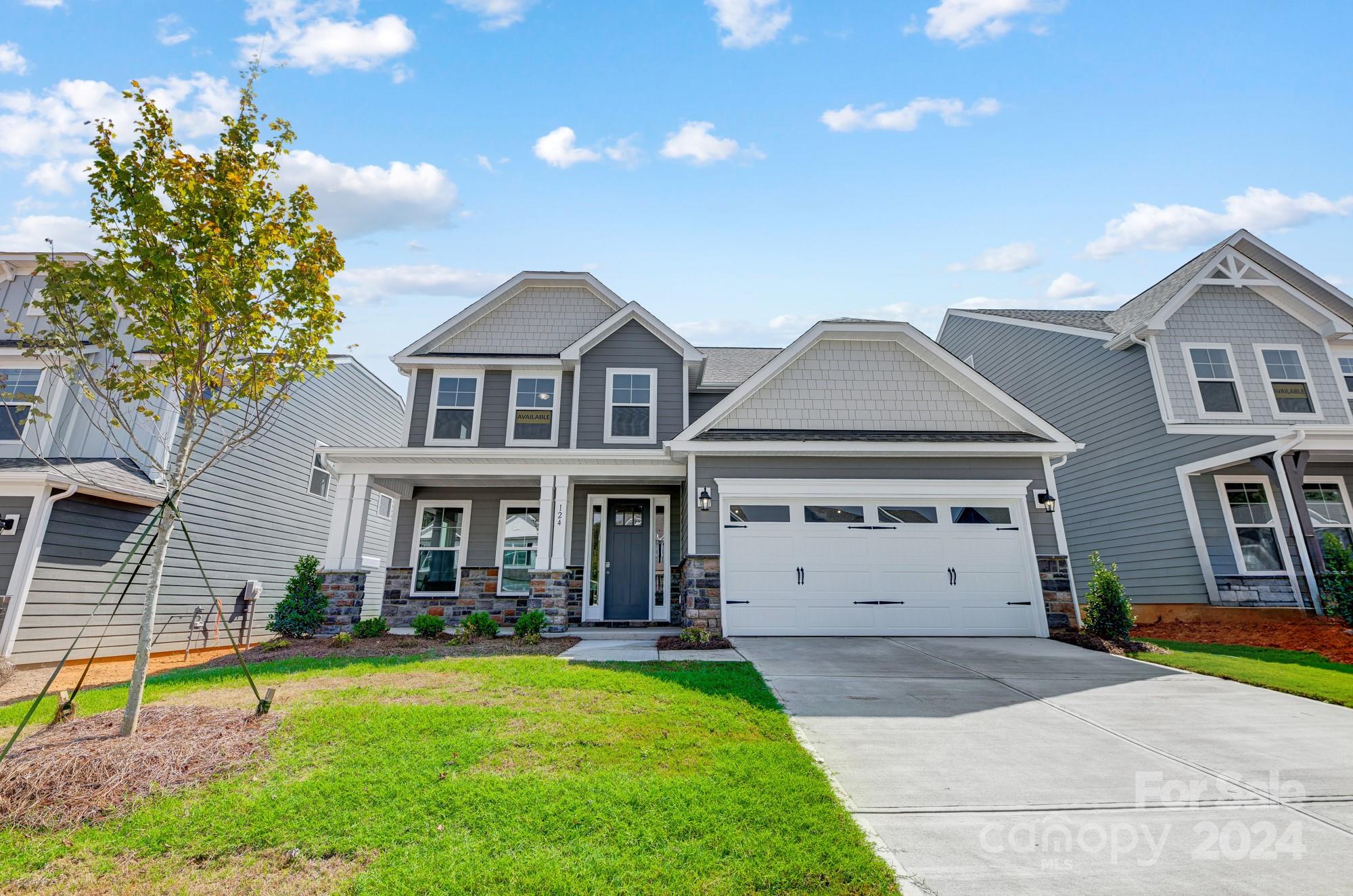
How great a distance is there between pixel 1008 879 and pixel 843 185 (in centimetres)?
991

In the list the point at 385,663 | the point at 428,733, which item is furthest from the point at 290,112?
the point at 385,663

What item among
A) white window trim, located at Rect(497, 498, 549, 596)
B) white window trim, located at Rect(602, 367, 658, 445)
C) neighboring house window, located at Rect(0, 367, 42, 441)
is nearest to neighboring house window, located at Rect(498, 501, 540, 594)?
white window trim, located at Rect(497, 498, 549, 596)

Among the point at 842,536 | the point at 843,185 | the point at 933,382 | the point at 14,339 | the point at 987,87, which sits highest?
the point at 987,87

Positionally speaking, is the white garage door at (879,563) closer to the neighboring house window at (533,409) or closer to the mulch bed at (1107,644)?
the mulch bed at (1107,644)

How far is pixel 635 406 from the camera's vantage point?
42.6 feet

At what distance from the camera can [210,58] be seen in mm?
5934

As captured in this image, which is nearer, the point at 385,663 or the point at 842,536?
the point at 385,663

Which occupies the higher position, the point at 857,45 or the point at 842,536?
the point at 857,45

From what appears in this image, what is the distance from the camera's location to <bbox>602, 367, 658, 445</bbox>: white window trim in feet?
41.8

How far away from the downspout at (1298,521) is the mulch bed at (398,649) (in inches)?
508

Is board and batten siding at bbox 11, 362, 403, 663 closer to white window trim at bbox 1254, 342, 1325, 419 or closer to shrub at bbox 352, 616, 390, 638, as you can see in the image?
shrub at bbox 352, 616, 390, 638

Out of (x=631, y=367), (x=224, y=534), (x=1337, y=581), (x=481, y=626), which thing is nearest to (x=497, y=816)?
(x=481, y=626)

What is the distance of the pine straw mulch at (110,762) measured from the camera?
343 centimetres

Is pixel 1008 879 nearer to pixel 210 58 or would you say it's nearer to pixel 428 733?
pixel 428 733
